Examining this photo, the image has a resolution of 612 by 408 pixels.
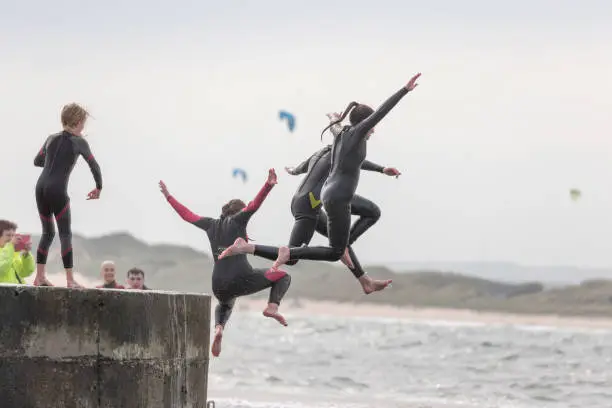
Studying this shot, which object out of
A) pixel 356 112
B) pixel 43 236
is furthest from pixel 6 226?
pixel 356 112

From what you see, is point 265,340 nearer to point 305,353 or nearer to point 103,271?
point 305,353

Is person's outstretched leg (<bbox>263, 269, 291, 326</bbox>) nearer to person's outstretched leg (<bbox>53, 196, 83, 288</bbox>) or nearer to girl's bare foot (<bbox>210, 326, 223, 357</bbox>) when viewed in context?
girl's bare foot (<bbox>210, 326, 223, 357</bbox>)

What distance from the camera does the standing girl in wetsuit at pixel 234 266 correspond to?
1330cm

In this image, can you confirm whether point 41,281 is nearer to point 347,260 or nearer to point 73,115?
point 73,115

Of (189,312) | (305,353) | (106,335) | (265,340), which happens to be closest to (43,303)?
(106,335)

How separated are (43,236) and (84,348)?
1566 mm

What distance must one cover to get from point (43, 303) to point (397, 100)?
141 inches

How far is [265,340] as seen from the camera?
259 feet

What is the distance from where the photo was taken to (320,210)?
13.4m

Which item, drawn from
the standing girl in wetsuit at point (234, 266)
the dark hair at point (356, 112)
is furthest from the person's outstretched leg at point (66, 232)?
the dark hair at point (356, 112)

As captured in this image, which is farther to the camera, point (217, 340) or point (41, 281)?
point (217, 340)

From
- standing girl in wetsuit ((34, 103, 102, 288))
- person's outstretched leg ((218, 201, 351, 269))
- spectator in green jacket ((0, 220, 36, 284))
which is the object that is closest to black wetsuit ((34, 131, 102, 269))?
standing girl in wetsuit ((34, 103, 102, 288))

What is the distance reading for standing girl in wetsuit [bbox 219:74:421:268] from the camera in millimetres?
12820

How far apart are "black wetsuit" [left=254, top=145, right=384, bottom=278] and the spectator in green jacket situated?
263 cm
